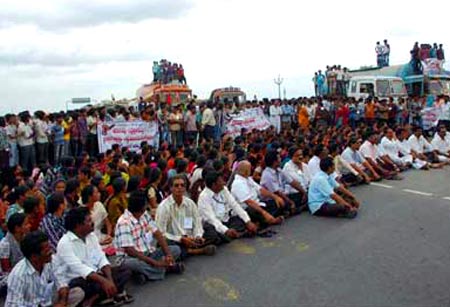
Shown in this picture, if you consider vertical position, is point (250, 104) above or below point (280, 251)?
above

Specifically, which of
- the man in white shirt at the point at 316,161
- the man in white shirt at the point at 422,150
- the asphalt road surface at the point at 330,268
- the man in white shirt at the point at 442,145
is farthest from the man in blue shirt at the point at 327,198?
the man in white shirt at the point at 442,145

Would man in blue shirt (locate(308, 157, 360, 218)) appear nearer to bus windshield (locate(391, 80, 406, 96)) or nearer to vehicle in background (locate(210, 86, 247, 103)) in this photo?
bus windshield (locate(391, 80, 406, 96))

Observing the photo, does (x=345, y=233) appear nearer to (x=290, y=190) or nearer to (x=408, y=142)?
(x=290, y=190)

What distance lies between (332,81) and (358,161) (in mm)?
13057

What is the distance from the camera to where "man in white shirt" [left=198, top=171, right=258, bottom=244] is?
6879 mm

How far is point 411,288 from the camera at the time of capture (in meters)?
5.19

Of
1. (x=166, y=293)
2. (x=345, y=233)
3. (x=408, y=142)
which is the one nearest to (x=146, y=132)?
(x=408, y=142)

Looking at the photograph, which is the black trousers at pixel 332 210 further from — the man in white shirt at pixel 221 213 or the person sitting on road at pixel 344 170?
the person sitting on road at pixel 344 170

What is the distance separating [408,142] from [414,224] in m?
5.96

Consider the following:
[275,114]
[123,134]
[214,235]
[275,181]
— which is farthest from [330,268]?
[275,114]

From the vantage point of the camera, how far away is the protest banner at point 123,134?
13.3 meters

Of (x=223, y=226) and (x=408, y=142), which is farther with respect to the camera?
(x=408, y=142)

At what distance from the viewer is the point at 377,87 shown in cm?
2198

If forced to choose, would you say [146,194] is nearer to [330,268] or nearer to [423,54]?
[330,268]
